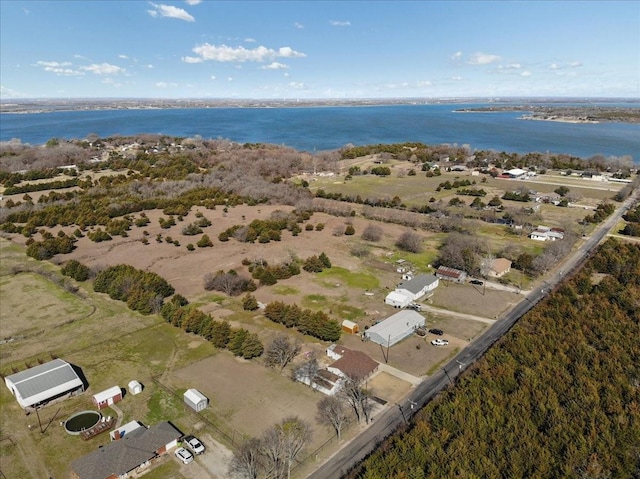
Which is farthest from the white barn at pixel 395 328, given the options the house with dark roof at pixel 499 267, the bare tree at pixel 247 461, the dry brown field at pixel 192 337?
the house with dark roof at pixel 499 267

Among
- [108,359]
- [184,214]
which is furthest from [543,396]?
[184,214]

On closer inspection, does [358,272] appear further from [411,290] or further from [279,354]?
[279,354]

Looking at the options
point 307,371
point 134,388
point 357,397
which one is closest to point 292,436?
point 357,397

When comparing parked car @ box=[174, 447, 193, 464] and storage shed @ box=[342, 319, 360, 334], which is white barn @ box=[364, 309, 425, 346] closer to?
storage shed @ box=[342, 319, 360, 334]

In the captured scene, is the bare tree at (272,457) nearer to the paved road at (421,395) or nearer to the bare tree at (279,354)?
the paved road at (421,395)

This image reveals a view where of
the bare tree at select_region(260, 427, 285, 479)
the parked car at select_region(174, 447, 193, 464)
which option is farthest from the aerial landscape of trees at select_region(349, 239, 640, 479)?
the parked car at select_region(174, 447, 193, 464)
